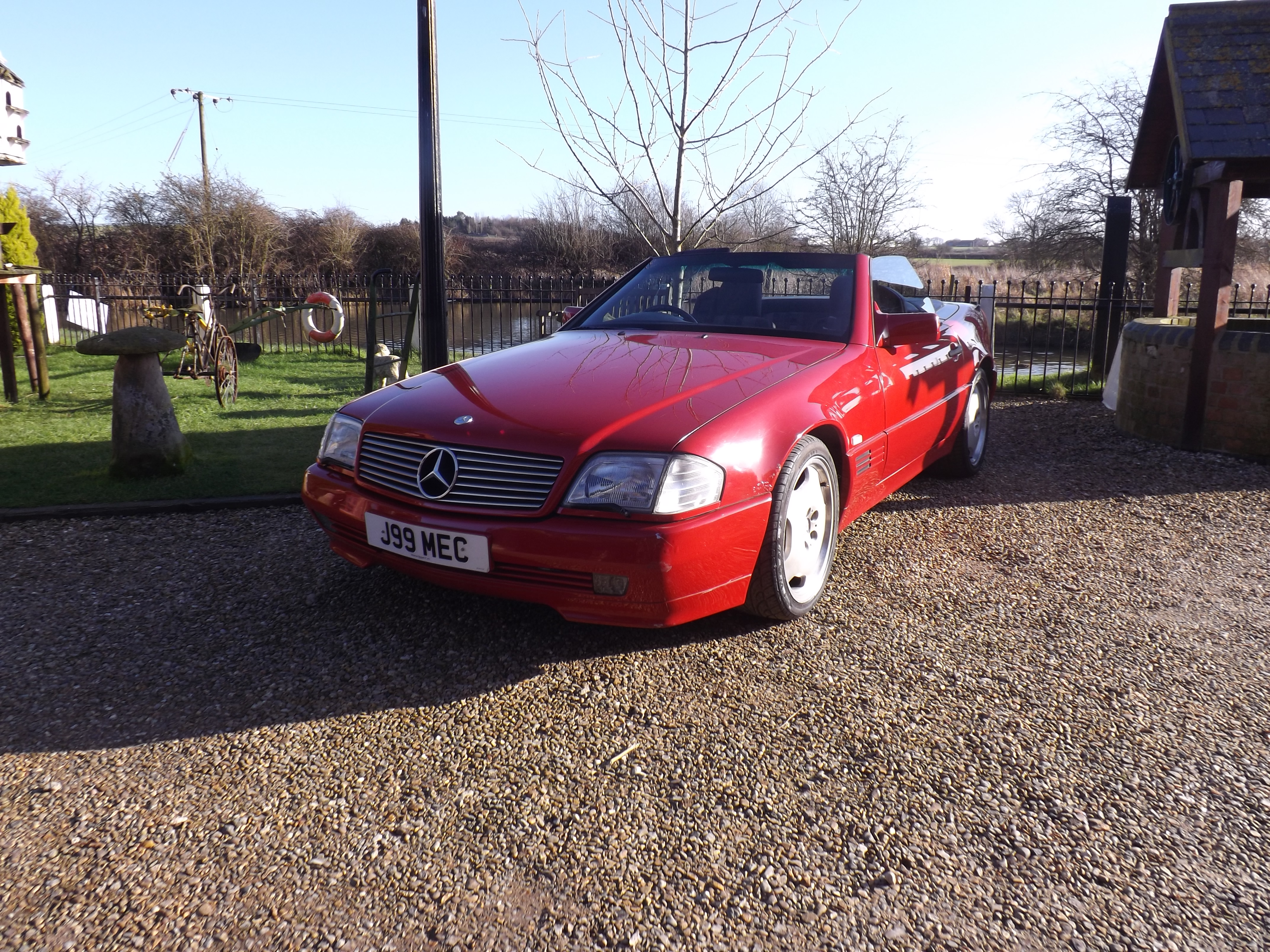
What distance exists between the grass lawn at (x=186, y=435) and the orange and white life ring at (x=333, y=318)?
610 millimetres

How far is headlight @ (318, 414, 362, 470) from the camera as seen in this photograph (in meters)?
3.61

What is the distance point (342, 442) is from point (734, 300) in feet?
7.00

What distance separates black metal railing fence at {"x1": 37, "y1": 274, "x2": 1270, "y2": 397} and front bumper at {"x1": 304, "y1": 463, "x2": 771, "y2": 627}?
8.40 feet

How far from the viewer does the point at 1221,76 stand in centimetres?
764

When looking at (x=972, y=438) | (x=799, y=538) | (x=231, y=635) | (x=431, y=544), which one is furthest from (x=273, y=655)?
(x=972, y=438)

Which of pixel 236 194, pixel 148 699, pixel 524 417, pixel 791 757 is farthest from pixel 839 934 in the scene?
pixel 236 194

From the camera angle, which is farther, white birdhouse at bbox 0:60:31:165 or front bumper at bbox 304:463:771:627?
white birdhouse at bbox 0:60:31:165

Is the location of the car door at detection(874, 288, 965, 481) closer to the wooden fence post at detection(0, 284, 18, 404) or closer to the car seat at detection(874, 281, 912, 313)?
the car seat at detection(874, 281, 912, 313)

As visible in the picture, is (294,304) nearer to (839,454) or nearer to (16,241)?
(16,241)

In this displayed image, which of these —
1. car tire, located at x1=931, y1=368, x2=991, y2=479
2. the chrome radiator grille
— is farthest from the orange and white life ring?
the chrome radiator grille

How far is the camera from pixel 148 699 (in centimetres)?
305

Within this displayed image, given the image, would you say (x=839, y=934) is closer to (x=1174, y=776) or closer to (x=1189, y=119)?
(x=1174, y=776)

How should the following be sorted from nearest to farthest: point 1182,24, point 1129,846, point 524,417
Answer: point 1129,846, point 524,417, point 1182,24

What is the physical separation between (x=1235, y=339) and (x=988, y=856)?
667 centimetres
